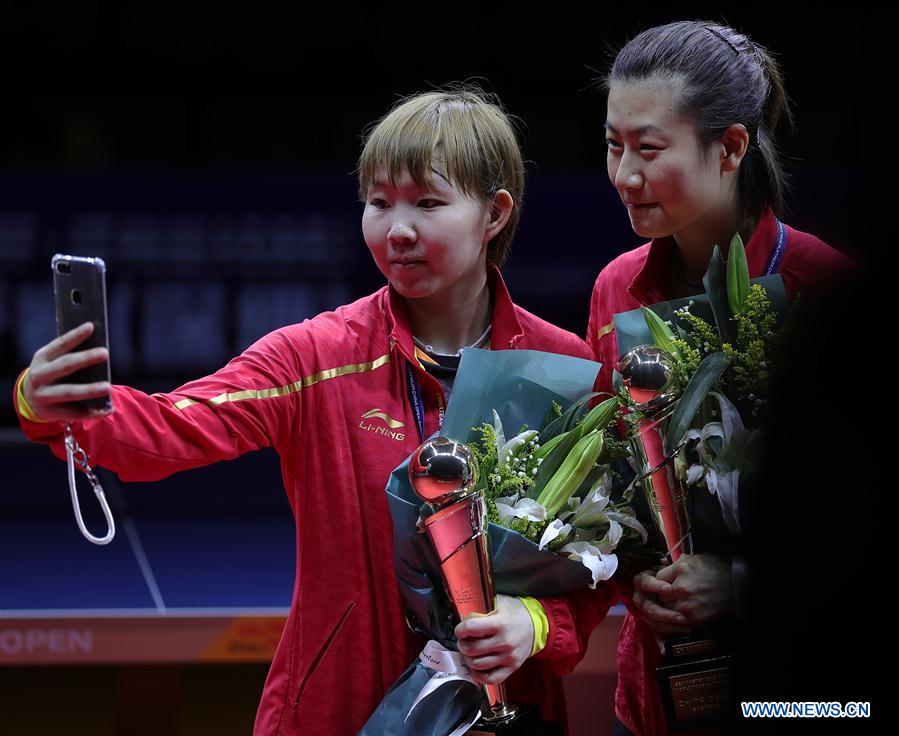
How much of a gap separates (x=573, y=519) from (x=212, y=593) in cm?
249

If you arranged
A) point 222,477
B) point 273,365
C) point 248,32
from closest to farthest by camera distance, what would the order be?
point 273,365 < point 248,32 < point 222,477

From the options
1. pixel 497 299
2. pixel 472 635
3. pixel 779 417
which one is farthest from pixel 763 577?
pixel 497 299

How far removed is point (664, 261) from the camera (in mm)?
1863

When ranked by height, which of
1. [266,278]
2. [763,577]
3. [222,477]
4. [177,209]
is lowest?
[222,477]

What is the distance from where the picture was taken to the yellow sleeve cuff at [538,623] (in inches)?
56.7

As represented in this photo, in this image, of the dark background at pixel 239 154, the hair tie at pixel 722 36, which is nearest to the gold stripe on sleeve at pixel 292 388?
the hair tie at pixel 722 36

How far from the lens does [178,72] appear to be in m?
4.82

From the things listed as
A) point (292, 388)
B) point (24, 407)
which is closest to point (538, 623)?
point (292, 388)

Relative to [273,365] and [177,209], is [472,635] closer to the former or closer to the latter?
[273,365]

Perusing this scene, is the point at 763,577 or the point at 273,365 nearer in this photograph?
the point at 763,577

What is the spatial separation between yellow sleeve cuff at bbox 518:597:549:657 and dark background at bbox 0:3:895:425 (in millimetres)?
3332

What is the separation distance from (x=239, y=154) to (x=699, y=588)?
3.82 m

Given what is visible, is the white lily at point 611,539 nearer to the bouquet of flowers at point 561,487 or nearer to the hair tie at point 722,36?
the bouquet of flowers at point 561,487

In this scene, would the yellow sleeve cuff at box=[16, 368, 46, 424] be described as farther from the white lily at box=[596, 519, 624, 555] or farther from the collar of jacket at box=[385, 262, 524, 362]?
the white lily at box=[596, 519, 624, 555]
